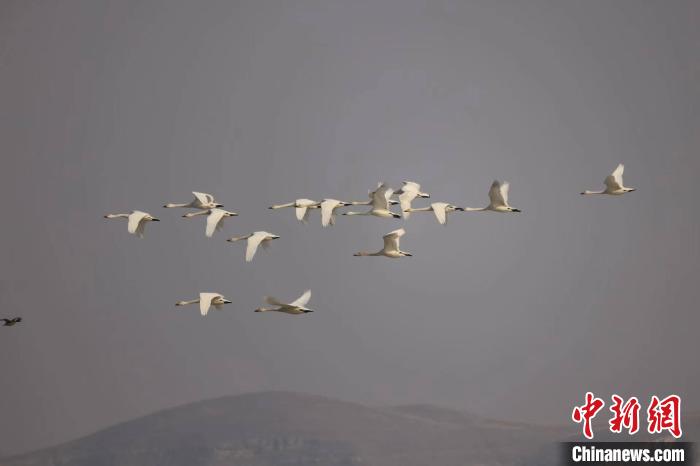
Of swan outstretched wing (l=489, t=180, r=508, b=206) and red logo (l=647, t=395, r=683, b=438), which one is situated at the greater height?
swan outstretched wing (l=489, t=180, r=508, b=206)

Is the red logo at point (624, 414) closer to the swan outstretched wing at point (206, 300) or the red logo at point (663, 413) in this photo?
the red logo at point (663, 413)

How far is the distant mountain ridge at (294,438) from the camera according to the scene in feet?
498

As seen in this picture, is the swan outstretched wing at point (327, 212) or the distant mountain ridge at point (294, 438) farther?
the distant mountain ridge at point (294, 438)

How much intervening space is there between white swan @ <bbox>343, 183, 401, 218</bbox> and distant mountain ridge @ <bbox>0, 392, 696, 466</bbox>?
296 ft

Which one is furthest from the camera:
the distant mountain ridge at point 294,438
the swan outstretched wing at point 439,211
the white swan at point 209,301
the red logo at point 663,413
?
the distant mountain ridge at point 294,438

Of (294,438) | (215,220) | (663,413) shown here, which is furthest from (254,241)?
(294,438)

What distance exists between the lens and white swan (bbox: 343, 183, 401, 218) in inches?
2251

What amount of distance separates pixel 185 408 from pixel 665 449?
8919 cm

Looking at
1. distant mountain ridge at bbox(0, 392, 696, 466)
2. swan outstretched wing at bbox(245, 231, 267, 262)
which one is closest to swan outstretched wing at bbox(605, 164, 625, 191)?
swan outstretched wing at bbox(245, 231, 267, 262)

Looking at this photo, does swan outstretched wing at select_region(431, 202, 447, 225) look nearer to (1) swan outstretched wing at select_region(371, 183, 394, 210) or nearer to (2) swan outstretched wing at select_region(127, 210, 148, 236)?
(1) swan outstretched wing at select_region(371, 183, 394, 210)

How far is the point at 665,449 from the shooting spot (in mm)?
93188

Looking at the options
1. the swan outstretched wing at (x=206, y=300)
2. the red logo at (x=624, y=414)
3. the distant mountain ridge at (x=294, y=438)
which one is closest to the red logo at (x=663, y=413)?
the red logo at (x=624, y=414)

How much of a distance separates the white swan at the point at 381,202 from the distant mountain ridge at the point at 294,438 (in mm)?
90207

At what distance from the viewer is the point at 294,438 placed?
16150 centimetres
